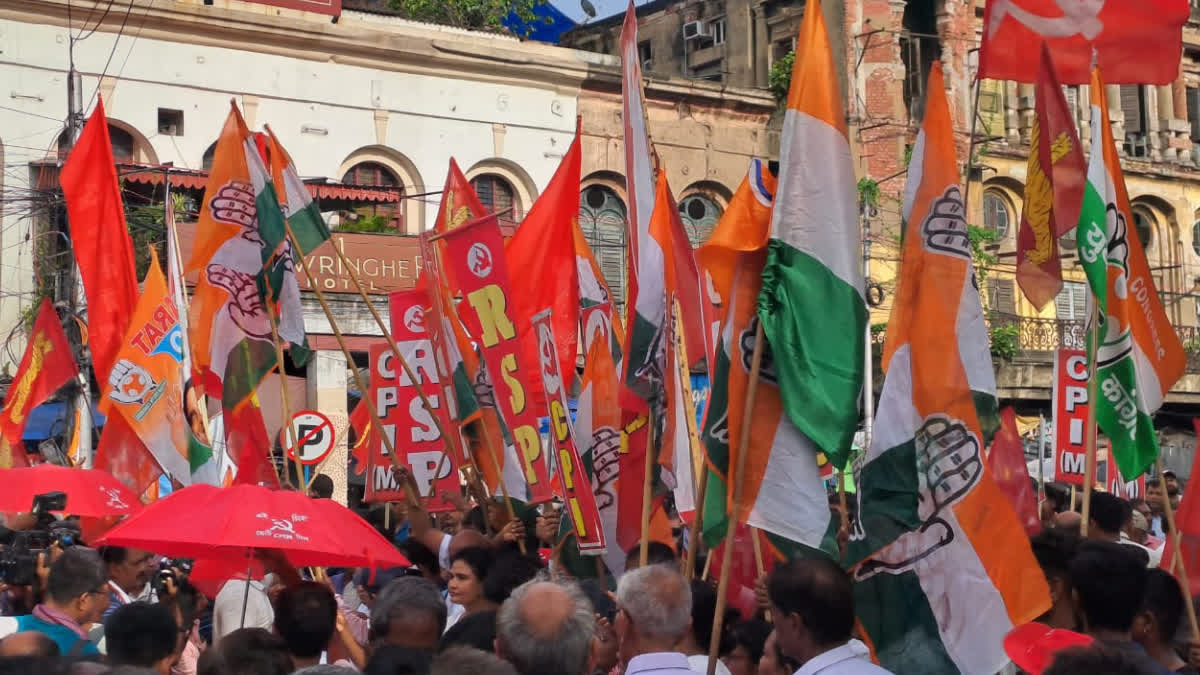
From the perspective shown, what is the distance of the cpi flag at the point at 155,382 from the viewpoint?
10.6 m

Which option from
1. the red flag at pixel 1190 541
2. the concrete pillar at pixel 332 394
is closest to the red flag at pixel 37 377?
the red flag at pixel 1190 541

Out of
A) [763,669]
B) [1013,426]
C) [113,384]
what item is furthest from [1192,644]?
[113,384]

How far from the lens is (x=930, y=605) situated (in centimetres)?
619

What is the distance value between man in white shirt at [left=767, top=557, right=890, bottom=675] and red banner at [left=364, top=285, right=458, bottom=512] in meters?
6.07

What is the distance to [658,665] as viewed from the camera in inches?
207

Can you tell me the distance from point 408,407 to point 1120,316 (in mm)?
5006

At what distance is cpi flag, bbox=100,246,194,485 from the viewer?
1062cm

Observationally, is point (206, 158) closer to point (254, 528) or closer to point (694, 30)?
point (694, 30)

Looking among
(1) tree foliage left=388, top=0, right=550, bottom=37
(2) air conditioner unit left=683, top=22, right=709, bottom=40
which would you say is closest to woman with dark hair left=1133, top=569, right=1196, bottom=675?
(1) tree foliage left=388, top=0, right=550, bottom=37

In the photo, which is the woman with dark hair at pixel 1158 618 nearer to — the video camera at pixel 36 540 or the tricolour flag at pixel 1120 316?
the tricolour flag at pixel 1120 316

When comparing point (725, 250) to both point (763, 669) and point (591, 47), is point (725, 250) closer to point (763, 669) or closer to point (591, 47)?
point (763, 669)

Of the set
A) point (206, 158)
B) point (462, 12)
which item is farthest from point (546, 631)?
point (462, 12)

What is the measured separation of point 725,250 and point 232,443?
4.74 meters

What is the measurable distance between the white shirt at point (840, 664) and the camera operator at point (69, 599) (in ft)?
9.58
